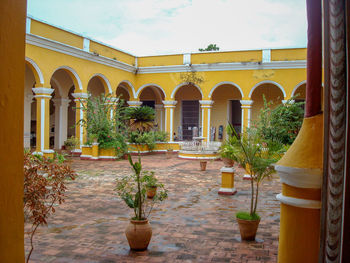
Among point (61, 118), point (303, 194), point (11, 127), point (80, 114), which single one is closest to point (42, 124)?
point (80, 114)

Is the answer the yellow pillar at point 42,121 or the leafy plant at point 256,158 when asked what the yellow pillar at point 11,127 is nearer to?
the leafy plant at point 256,158

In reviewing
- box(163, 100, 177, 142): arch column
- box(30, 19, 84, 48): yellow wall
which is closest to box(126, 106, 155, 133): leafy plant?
box(163, 100, 177, 142): arch column

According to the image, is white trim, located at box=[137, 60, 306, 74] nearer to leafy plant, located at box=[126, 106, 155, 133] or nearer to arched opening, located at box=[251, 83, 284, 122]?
arched opening, located at box=[251, 83, 284, 122]

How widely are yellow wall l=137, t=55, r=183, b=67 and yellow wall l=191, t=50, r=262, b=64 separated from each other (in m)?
0.90

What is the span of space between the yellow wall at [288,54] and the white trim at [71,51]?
791 cm

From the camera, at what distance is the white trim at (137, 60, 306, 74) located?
59.1 feet

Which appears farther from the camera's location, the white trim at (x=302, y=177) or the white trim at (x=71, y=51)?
the white trim at (x=71, y=51)

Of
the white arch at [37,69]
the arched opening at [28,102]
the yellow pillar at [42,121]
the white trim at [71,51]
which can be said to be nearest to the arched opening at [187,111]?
the white trim at [71,51]

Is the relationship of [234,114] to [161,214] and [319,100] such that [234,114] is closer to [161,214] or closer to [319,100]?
[161,214]

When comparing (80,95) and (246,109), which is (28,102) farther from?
(246,109)

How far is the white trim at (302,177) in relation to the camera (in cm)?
241

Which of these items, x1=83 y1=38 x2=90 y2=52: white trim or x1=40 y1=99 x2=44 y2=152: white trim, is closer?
x1=40 y1=99 x2=44 y2=152: white trim

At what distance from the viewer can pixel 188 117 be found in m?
22.6

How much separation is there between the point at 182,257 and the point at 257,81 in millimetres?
15399
